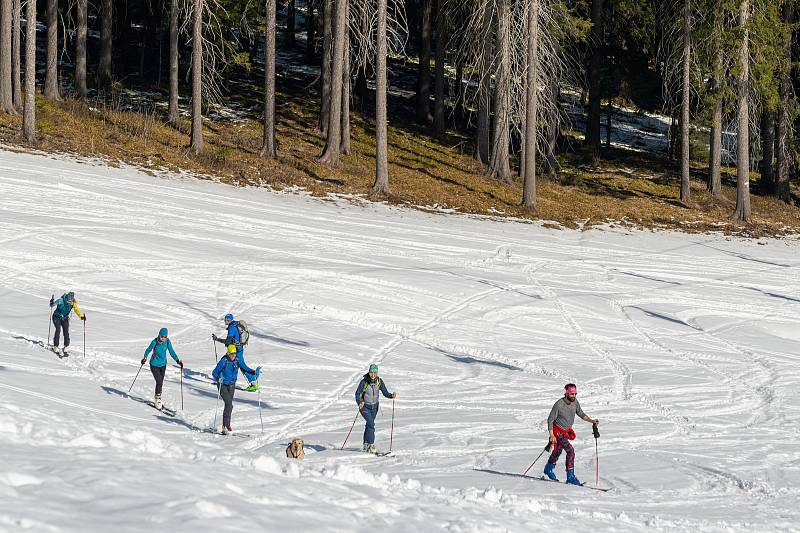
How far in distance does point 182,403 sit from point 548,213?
22460 millimetres

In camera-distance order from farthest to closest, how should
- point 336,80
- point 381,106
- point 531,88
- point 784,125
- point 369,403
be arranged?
point 784,125 → point 336,80 → point 381,106 → point 531,88 → point 369,403

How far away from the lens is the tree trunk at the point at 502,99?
104 ft

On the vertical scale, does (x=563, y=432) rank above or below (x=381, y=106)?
below

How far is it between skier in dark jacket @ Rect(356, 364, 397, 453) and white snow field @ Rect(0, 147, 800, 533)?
1.18ft

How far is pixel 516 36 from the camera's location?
33.5m

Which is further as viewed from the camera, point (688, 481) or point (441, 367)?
point (441, 367)

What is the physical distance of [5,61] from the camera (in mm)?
32875

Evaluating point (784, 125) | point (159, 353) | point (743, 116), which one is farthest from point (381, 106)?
point (159, 353)

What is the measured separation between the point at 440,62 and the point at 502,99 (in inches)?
454

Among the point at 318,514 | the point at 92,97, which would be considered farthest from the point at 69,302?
the point at 92,97

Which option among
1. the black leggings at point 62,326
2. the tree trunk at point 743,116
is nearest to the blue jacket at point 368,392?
the black leggings at point 62,326

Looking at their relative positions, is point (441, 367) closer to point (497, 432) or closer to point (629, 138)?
point (497, 432)

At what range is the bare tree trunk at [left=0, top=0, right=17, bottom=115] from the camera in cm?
3158

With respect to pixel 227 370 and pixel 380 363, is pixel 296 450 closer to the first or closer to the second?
pixel 227 370
